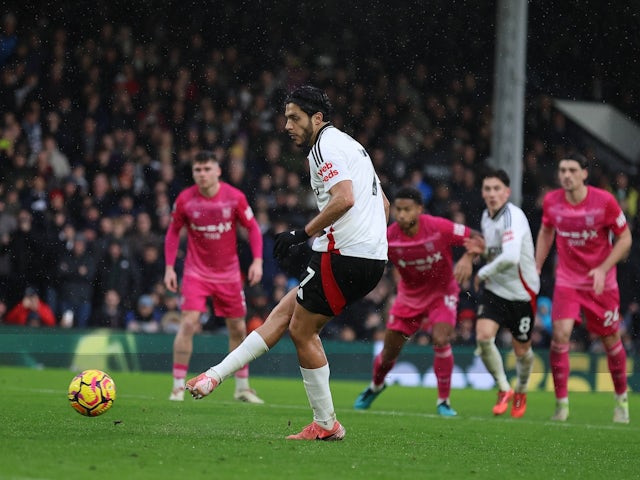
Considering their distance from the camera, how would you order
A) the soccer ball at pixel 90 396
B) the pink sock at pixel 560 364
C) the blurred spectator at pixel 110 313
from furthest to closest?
the blurred spectator at pixel 110 313
the pink sock at pixel 560 364
the soccer ball at pixel 90 396

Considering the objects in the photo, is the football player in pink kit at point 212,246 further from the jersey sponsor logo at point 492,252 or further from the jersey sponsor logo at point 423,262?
the jersey sponsor logo at point 492,252

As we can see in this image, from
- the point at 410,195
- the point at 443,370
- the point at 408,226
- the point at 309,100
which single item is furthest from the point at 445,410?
the point at 309,100

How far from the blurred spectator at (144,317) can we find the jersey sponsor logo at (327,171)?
956 centimetres

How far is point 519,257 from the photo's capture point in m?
10.9

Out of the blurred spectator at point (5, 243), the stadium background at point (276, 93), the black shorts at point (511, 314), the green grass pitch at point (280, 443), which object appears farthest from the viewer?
the stadium background at point (276, 93)

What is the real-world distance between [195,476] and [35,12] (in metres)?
16.5

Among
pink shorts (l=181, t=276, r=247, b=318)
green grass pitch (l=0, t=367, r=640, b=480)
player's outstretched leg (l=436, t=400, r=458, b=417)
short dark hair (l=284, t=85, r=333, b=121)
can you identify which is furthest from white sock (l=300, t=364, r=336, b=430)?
pink shorts (l=181, t=276, r=247, b=318)

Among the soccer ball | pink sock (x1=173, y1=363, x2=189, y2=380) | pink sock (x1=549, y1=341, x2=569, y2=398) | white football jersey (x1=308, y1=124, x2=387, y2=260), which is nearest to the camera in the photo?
white football jersey (x1=308, y1=124, x2=387, y2=260)

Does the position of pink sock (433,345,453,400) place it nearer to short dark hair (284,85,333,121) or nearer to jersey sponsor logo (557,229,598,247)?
jersey sponsor logo (557,229,598,247)

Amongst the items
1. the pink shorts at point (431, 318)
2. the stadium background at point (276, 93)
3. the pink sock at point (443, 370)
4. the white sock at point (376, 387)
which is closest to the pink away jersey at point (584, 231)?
the pink shorts at point (431, 318)

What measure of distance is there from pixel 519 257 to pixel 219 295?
9.40 ft

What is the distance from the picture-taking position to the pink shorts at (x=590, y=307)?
424 inches

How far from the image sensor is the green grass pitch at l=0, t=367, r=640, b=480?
584cm

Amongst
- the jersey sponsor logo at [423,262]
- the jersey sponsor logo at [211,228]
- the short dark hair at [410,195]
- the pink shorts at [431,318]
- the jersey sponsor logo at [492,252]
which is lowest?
the pink shorts at [431,318]
